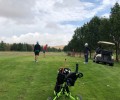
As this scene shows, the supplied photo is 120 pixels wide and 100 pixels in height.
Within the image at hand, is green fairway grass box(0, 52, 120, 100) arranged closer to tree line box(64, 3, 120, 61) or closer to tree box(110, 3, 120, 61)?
tree box(110, 3, 120, 61)

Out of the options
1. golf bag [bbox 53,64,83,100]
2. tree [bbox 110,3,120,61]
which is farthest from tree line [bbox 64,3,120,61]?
golf bag [bbox 53,64,83,100]

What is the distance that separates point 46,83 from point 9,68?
25.9 ft

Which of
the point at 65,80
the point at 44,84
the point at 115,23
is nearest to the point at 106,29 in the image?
the point at 115,23

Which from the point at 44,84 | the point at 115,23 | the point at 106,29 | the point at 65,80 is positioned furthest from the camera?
the point at 106,29

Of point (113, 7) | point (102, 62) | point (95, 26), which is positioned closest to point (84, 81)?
point (102, 62)

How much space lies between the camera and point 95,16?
7800 cm

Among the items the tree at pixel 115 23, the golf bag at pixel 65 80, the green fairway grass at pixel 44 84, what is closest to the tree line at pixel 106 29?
the tree at pixel 115 23

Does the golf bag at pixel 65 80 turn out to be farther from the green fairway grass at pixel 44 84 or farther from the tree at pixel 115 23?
the tree at pixel 115 23

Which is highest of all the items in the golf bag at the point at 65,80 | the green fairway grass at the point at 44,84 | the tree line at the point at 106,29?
the tree line at the point at 106,29

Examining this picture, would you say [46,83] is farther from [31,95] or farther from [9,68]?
[9,68]

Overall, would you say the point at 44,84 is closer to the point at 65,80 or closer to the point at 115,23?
the point at 65,80

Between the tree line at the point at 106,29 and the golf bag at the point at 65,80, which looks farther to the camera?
the tree line at the point at 106,29

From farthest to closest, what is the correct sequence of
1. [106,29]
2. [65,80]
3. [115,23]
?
1. [106,29]
2. [115,23]
3. [65,80]

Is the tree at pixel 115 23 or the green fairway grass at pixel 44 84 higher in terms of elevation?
the tree at pixel 115 23
